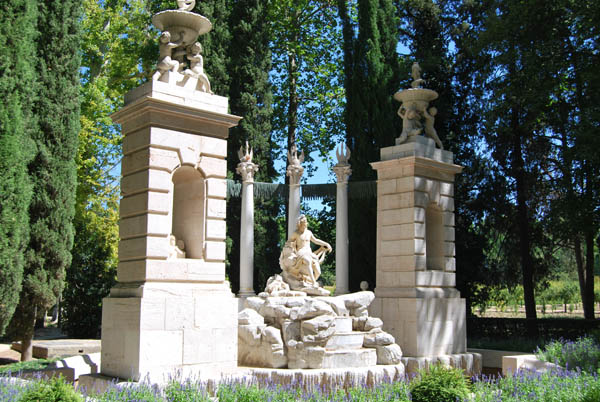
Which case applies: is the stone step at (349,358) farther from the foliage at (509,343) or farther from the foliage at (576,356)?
the foliage at (509,343)

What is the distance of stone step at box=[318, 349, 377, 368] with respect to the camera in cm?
1222

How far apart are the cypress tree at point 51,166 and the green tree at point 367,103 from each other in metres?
10.3

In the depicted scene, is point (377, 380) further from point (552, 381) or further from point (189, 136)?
point (189, 136)

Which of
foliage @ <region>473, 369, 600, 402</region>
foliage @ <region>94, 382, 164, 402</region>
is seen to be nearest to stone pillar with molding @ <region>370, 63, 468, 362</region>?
foliage @ <region>473, 369, 600, 402</region>

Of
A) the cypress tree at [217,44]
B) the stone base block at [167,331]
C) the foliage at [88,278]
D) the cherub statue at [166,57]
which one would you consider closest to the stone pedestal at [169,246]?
the stone base block at [167,331]

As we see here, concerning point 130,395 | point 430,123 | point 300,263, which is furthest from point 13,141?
point 430,123

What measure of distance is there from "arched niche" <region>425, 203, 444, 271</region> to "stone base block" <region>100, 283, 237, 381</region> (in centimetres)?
707

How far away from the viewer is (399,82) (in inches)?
967

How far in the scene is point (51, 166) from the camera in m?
15.8

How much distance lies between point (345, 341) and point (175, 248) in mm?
4370

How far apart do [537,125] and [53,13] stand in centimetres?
1797

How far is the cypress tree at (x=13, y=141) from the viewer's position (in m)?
13.2

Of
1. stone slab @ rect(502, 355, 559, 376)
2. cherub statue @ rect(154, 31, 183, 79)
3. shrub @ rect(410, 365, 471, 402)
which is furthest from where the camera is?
stone slab @ rect(502, 355, 559, 376)

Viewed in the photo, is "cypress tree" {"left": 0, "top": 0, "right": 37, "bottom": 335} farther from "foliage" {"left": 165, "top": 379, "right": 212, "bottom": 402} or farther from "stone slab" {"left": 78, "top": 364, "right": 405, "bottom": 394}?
"foliage" {"left": 165, "top": 379, "right": 212, "bottom": 402}
